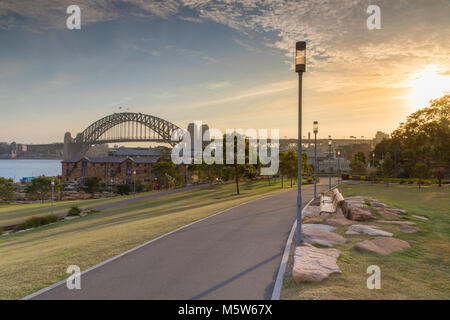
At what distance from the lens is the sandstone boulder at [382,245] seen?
8648 mm

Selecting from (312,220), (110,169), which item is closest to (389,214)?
(312,220)

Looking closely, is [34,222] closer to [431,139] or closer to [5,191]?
[5,191]

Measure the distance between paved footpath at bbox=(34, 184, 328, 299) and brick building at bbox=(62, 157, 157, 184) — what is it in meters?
74.0

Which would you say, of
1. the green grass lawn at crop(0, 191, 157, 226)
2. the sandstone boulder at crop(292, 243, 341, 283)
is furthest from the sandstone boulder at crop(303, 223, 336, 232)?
the green grass lawn at crop(0, 191, 157, 226)

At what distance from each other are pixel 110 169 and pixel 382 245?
86.8m

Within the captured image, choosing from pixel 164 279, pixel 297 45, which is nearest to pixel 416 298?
pixel 164 279

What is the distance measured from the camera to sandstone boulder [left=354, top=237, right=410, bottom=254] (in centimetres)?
865

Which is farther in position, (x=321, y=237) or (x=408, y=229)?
(x=408, y=229)

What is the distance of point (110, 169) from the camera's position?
85.6 meters

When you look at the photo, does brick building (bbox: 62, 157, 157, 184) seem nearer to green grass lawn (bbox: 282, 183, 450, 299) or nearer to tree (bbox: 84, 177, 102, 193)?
tree (bbox: 84, 177, 102, 193)

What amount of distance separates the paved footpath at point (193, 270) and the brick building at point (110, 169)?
243ft
